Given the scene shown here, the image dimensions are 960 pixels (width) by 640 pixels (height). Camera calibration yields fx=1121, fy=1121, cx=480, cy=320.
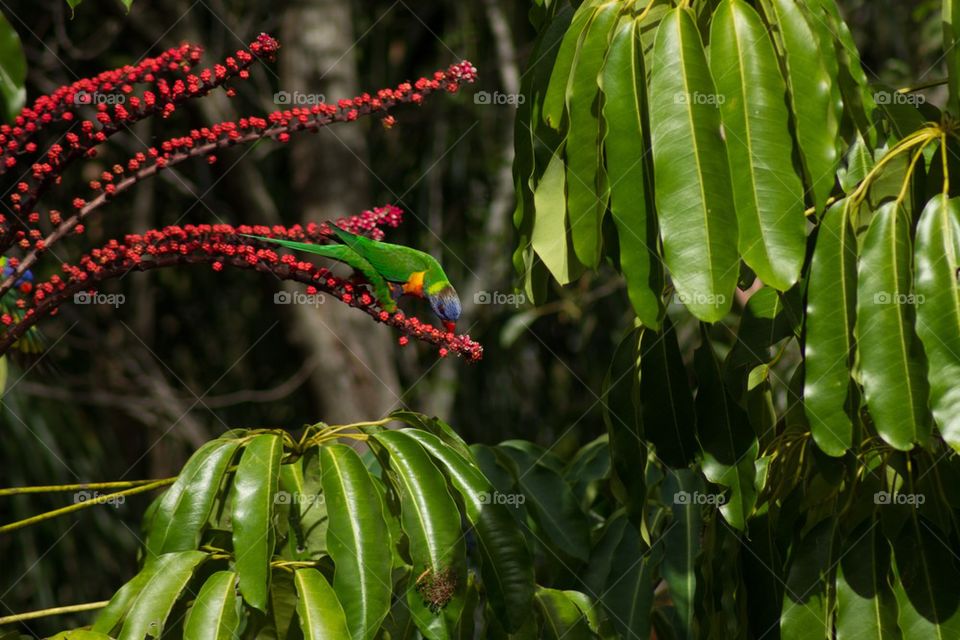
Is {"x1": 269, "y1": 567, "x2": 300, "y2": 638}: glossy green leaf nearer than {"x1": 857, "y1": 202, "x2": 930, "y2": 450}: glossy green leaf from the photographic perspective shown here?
No

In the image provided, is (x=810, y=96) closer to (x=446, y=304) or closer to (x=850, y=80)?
(x=850, y=80)

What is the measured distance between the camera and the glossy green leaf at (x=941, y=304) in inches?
53.1

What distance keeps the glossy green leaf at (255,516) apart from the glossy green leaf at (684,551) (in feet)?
2.58

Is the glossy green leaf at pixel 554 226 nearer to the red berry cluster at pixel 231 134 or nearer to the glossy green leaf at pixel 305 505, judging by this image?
the red berry cluster at pixel 231 134

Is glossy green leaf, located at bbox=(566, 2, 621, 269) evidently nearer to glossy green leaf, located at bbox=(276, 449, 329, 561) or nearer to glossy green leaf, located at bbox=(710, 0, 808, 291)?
glossy green leaf, located at bbox=(710, 0, 808, 291)

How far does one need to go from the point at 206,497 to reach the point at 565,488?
0.79 m

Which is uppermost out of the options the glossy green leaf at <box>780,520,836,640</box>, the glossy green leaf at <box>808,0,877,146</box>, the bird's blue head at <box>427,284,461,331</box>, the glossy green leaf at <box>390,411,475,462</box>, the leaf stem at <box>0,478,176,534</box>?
the glossy green leaf at <box>808,0,877,146</box>

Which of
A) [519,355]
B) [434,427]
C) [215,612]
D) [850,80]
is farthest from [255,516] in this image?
[519,355]

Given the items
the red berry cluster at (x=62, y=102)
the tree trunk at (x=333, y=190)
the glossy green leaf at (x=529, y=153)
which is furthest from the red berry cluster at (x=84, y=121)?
the tree trunk at (x=333, y=190)

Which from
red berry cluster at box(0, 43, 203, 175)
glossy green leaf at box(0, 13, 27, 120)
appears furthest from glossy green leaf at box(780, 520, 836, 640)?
glossy green leaf at box(0, 13, 27, 120)

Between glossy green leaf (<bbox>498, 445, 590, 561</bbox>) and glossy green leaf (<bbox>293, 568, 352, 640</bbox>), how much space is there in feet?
2.11

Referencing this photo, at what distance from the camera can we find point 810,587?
161 cm

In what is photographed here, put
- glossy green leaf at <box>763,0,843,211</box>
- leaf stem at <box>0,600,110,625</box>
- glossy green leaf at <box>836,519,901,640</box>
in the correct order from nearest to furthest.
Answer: leaf stem at <box>0,600,110,625</box>
glossy green leaf at <box>763,0,843,211</box>
glossy green leaf at <box>836,519,901,640</box>

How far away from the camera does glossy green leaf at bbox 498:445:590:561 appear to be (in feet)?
6.64
